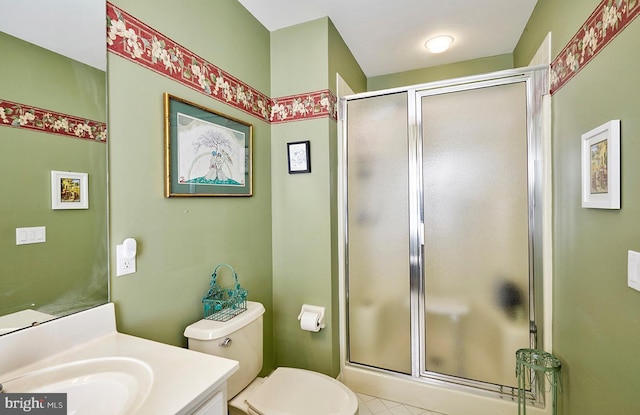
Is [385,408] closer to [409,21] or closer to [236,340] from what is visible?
[236,340]

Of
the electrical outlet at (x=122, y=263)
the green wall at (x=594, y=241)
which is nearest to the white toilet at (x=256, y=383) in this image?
the electrical outlet at (x=122, y=263)

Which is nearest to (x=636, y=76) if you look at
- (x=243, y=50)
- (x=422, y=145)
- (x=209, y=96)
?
(x=422, y=145)

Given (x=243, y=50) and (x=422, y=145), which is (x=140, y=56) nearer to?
(x=243, y=50)

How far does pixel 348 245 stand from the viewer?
6.90 feet

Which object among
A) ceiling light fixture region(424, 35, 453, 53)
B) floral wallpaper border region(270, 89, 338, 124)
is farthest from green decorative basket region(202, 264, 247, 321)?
ceiling light fixture region(424, 35, 453, 53)

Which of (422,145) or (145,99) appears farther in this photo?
(422,145)

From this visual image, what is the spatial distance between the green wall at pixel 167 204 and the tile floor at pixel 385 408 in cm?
104

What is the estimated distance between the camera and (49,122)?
3.03 feet

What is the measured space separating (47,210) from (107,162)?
25cm

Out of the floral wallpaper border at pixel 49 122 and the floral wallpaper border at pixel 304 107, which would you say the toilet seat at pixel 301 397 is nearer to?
the floral wallpaper border at pixel 49 122

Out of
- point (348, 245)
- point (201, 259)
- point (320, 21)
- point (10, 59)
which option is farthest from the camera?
point (348, 245)

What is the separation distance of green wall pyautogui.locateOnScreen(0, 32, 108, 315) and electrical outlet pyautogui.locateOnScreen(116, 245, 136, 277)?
0.15 ft

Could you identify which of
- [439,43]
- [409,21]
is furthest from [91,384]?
[439,43]

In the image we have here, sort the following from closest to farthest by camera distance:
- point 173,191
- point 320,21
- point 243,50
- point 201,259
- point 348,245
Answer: point 173,191
point 201,259
point 243,50
point 320,21
point 348,245
